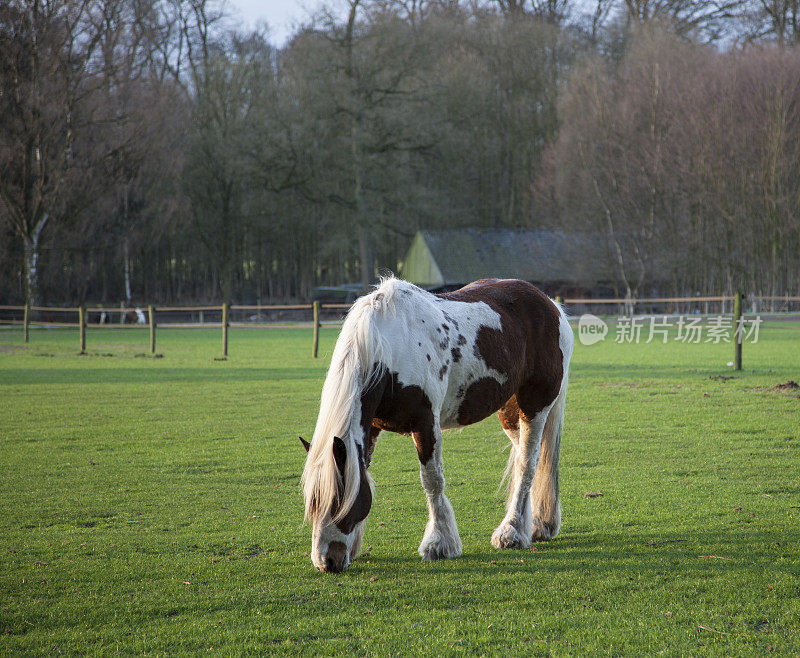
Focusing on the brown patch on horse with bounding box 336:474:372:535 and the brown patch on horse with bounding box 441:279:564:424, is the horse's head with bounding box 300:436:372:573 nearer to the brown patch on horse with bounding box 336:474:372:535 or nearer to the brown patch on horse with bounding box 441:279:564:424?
the brown patch on horse with bounding box 336:474:372:535

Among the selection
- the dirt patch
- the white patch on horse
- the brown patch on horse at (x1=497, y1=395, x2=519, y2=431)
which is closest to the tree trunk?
the dirt patch

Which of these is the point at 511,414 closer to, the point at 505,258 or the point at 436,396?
the point at 436,396

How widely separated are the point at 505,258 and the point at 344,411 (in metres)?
36.1

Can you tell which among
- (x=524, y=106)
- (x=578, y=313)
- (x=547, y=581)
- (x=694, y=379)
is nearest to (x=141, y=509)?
(x=547, y=581)

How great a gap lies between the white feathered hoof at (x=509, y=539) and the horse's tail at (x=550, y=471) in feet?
0.79

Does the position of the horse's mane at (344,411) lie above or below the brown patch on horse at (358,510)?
above

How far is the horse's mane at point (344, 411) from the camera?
3266mm

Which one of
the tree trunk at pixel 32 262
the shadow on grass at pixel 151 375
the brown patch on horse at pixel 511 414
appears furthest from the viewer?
the tree trunk at pixel 32 262

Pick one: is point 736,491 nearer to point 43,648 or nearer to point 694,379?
point 43,648

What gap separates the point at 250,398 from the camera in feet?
33.6


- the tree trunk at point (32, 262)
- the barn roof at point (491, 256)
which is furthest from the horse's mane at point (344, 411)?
the barn roof at point (491, 256)

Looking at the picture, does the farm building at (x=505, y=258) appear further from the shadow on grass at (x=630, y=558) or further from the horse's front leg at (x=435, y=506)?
the horse's front leg at (x=435, y=506)

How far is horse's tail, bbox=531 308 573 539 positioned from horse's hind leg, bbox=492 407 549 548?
5.4 inches

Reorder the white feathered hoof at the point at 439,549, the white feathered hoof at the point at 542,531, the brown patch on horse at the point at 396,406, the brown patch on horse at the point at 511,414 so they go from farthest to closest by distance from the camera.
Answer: the brown patch on horse at the point at 511,414 → the white feathered hoof at the point at 542,531 → the white feathered hoof at the point at 439,549 → the brown patch on horse at the point at 396,406
